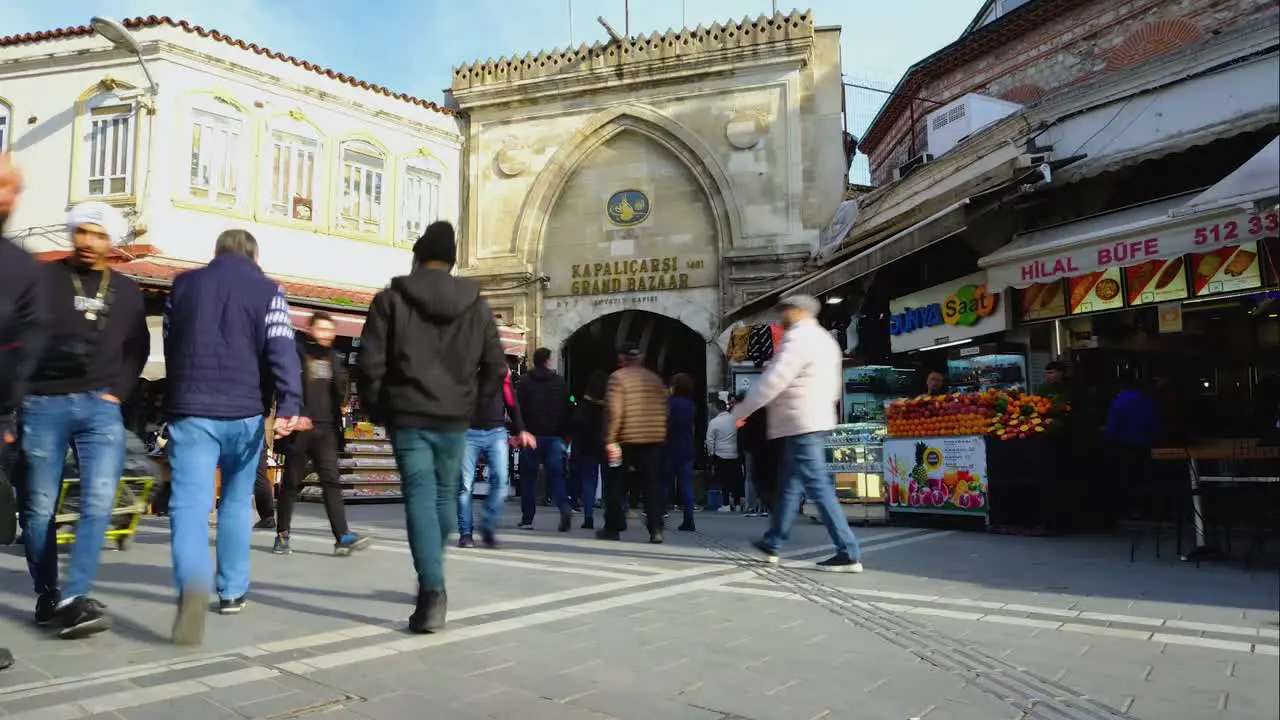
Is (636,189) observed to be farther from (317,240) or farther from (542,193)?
(317,240)

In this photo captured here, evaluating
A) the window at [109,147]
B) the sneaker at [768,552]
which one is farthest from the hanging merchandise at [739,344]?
the window at [109,147]

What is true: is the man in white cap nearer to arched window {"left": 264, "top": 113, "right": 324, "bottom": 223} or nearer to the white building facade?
the white building facade

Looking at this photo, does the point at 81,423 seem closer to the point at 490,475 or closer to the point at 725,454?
the point at 490,475

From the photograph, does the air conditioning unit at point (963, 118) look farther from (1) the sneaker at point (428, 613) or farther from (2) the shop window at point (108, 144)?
(1) the sneaker at point (428, 613)

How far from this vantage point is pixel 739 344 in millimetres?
15352

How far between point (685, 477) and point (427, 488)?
18.2ft

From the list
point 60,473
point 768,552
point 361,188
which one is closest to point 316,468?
point 60,473

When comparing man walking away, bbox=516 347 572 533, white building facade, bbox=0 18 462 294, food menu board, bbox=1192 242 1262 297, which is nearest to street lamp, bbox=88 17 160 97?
white building facade, bbox=0 18 462 294

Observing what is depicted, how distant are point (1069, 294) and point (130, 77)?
15.2m

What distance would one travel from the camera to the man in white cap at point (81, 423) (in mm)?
3742

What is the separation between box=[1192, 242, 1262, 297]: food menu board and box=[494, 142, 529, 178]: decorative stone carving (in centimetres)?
1435

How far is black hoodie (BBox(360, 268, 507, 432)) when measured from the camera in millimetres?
3912

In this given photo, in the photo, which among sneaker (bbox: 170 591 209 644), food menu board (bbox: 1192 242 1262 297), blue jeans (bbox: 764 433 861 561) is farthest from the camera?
food menu board (bbox: 1192 242 1262 297)

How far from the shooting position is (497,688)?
10.1ft
